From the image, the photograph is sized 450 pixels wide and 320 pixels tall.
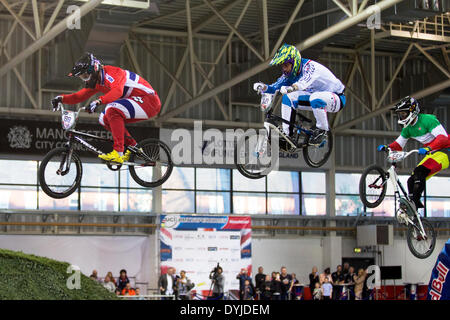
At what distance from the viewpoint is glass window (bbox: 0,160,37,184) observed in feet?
142

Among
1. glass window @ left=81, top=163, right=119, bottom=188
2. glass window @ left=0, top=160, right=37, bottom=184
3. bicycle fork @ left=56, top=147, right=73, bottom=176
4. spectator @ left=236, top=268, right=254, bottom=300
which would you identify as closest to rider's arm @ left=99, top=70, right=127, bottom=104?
bicycle fork @ left=56, top=147, right=73, bottom=176

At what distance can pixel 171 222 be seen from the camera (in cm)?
4459

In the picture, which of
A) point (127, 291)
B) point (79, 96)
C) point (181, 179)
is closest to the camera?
point (79, 96)

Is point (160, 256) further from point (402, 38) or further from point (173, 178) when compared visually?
point (402, 38)

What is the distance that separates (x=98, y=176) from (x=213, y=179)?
6923mm

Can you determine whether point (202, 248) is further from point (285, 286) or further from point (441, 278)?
point (441, 278)

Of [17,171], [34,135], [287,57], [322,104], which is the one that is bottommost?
[322,104]

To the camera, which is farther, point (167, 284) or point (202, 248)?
point (202, 248)

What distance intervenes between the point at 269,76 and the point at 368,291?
46.8ft

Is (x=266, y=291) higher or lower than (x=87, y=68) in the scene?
lower

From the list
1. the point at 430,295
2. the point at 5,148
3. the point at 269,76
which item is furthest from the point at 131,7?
the point at 430,295

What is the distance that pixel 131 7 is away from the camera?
2669cm

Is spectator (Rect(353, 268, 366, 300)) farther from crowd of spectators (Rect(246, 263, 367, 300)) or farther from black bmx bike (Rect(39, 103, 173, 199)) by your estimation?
black bmx bike (Rect(39, 103, 173, 199))

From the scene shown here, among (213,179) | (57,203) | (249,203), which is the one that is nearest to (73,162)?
(57,203)
